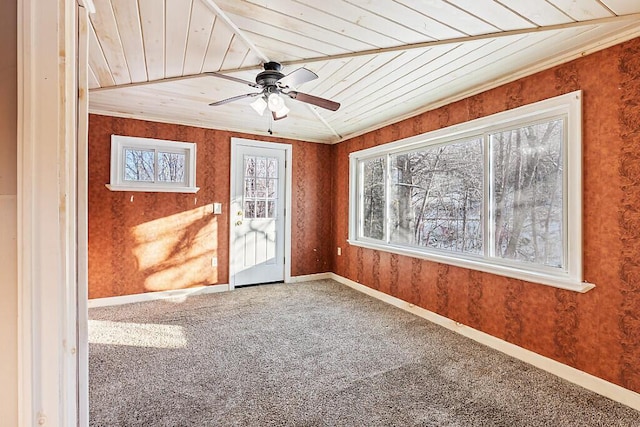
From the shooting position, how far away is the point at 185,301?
394cm

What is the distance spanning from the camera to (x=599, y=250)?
82.9 inches

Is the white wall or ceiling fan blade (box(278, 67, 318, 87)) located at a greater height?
ceiling fan blade (box(278, 67, 318, 87))

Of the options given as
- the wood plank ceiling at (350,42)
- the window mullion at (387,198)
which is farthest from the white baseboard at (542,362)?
the wood plank ceiling at (350,42)

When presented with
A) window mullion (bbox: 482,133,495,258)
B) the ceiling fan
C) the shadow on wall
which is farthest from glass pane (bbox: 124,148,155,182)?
window mullion (bbox: 482,133,495,258)

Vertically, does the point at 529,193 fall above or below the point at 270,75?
below

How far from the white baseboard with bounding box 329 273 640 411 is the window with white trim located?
0.58 metres

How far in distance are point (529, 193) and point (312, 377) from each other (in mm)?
2205

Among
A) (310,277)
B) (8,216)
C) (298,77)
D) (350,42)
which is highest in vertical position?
(350,42)

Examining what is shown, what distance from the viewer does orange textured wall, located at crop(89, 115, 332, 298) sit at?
3.71 m

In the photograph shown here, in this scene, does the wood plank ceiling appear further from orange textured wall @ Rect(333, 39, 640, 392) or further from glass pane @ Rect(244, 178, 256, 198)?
glass pane @ Rect(244, 178, 256, 198)

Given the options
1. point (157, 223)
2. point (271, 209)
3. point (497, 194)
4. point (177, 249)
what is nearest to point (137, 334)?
point (177, 249)

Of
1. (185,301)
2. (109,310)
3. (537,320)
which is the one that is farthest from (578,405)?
(109,310)

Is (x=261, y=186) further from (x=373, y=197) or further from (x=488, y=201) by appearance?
(x=488, y=201)

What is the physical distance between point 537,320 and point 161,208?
4077 mm
